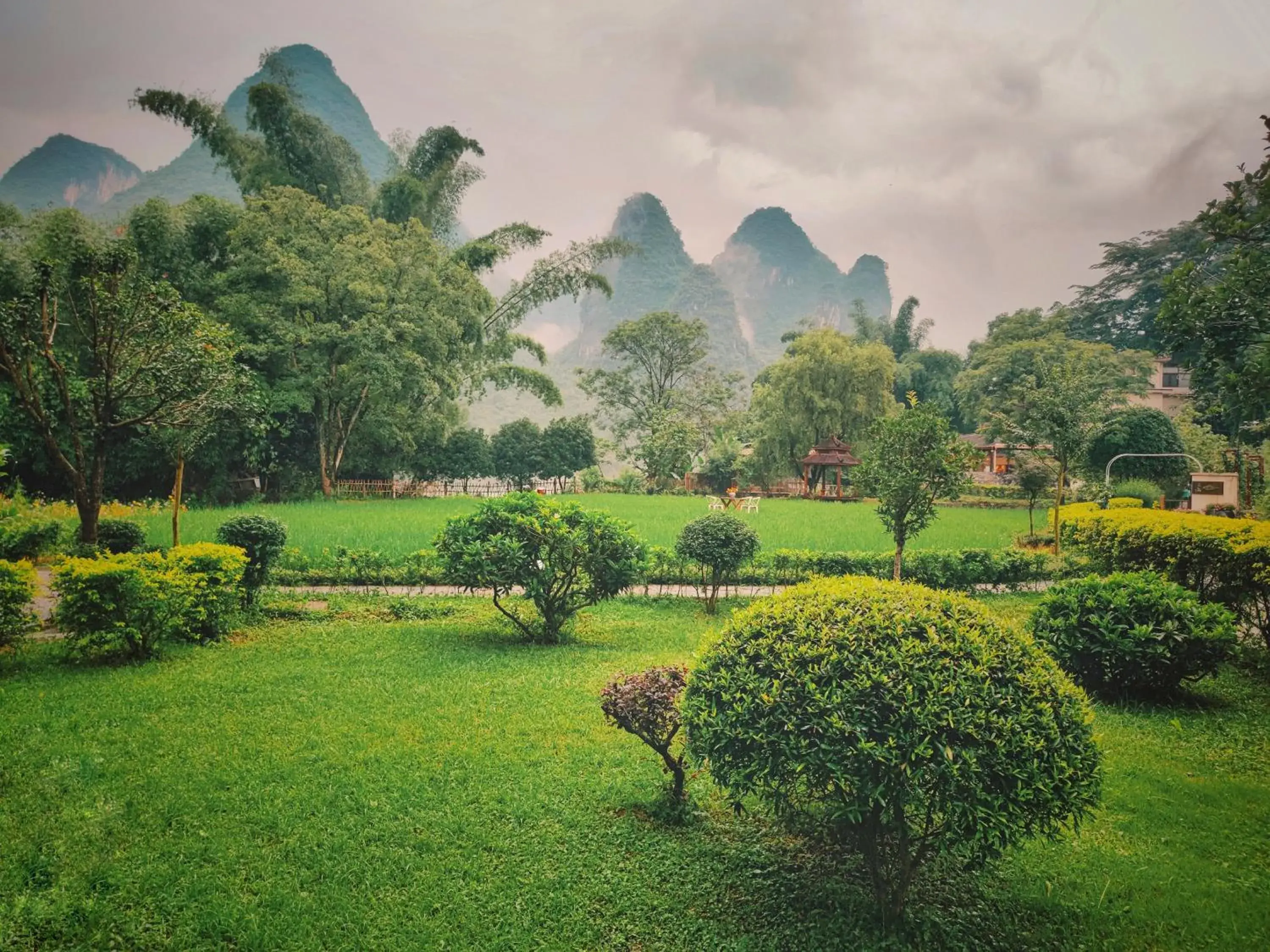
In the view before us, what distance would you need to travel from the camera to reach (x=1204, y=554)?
681 centimetres

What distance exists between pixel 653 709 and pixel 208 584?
5.41 m

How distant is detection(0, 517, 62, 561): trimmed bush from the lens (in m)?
9.70

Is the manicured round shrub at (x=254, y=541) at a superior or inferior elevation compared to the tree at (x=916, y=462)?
inferior

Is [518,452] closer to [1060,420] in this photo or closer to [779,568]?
[779,568]

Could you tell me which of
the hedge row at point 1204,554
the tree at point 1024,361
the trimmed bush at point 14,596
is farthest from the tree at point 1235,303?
the tree at point 1024,361

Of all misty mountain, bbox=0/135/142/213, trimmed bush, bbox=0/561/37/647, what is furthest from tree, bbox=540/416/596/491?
trimmed bush, bbox=0/561/37/647

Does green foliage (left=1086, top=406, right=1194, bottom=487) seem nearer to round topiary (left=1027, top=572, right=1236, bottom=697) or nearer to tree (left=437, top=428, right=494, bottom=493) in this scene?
round topiary (left=1027, top=572, right=1236, bottom=697)

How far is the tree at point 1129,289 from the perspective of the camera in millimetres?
30172

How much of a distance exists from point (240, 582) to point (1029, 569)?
1117 centimetres

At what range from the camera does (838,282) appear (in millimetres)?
98062

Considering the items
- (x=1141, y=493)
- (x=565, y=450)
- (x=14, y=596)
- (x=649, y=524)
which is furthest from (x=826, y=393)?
(x=14, y=596)

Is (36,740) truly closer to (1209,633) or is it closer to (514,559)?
(514,559)

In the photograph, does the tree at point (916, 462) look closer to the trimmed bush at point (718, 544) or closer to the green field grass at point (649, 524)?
the trimmed bush at point (718, 544)

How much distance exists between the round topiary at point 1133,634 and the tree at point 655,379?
109 ft
